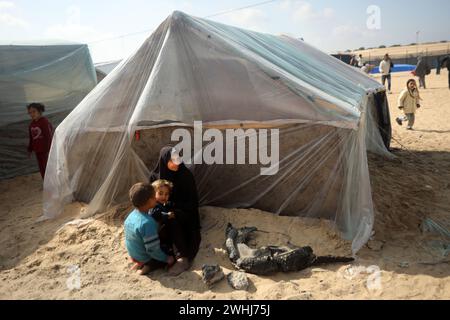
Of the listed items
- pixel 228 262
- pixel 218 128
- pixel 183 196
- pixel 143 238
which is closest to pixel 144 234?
pixel 143 238

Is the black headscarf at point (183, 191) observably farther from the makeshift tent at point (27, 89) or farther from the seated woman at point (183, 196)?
the makeshift tent at point (27, 89)

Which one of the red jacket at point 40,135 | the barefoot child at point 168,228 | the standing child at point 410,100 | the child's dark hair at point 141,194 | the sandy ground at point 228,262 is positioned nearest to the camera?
the sandy ground at point 228,262

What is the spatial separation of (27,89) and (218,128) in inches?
174

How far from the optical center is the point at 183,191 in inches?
138

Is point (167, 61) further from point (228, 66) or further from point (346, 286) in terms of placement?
point (346, 286)

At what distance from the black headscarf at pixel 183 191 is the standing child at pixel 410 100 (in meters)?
6.54

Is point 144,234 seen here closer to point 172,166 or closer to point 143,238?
point 143,238

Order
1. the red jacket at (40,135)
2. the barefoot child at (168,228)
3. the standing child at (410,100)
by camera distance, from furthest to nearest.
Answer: the standing child at (410,100)
the red jacket at (40,135)
the barefoot child at (168,228)

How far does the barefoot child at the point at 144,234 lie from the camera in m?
2.90

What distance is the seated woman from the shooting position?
338cm

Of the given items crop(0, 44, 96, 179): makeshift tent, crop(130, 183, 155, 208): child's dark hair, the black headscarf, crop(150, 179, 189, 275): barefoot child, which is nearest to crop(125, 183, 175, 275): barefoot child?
crop(130, 183, 155, 208): child's dark hair

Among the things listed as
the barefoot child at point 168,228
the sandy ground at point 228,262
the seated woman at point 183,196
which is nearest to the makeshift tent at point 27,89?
the sandy ground at point 228,262

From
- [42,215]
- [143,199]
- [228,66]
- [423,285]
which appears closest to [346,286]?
[423,285]

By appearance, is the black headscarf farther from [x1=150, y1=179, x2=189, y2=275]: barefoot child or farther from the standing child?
the standing child
